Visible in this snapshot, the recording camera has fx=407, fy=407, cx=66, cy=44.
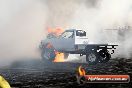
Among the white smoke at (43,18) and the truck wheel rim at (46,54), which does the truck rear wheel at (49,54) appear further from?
the white smoke at (43,18)

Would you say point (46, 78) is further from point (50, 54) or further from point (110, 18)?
point (110, 18)

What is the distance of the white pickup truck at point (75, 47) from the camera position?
2764 cm

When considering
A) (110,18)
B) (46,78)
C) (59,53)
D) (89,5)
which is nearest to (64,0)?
(89,5)

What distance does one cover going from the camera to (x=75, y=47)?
2850 centimetres

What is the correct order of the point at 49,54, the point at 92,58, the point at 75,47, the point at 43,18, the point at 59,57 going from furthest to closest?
the point at 43,18 → the point at 59,57 → the point at 49,54 → the point at 75,47 → the point at 92,58

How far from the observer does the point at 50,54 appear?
29.7m

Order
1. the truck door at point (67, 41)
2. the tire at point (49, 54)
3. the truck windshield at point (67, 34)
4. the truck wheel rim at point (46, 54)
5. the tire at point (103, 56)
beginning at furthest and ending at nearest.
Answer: the truck wheel rim at point (46, 54) → the tire at point (49, 54) → the truck windshield at point (67, 34) → the truck door at point (67, 41) → the tire at point (103, 56)

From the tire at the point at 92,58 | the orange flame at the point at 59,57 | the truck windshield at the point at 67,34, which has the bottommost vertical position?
the orange flame at the point at 59,57

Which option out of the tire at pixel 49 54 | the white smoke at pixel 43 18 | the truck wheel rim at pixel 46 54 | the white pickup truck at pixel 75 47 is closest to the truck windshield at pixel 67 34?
the white pickup truck at pixel 75 47

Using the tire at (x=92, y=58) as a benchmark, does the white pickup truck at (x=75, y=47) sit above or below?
above

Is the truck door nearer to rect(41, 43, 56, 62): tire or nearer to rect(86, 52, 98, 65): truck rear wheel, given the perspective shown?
rect(41, 43, 56, 62): tire

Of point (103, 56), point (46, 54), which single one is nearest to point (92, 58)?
point (103, 56)

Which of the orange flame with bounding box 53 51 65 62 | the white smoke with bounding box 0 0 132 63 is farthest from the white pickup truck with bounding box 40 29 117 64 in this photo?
the white smoke with bounding box 0 0 132 63

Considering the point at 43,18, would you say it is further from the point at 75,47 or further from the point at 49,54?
the point at 75,47
